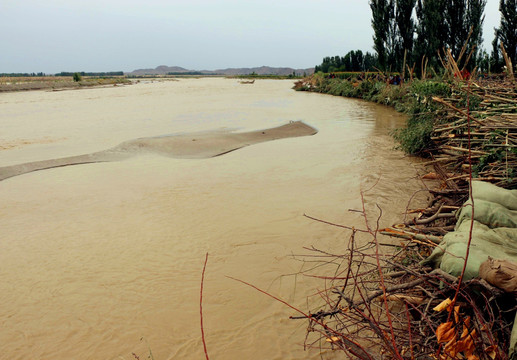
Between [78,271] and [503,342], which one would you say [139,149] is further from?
[503,342]

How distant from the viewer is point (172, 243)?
16.1 feet

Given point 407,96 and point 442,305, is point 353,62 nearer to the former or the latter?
point 407,96

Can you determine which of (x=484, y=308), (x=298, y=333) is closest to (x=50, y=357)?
(x=298, y=333)

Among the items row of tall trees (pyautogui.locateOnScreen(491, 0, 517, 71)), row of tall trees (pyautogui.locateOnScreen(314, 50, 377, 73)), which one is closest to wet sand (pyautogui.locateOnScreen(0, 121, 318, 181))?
row of tall trees (pyautogui.locateOnScreen(491, 0, 517, 71))

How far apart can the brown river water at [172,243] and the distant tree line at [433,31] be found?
13.0 m

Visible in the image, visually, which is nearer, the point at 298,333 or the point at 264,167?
the point at 298,333

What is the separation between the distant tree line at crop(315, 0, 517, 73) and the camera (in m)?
20.0

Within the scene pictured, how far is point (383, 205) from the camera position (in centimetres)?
589

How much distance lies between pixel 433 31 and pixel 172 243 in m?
23.6

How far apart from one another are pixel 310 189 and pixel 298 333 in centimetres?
394

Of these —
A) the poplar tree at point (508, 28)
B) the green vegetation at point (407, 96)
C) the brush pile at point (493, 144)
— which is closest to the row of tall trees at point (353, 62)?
the green vegetation at point (407, 96)

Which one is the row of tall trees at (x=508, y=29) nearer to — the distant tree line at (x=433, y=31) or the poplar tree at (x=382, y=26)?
the distant tree line at (x=433, y=31)

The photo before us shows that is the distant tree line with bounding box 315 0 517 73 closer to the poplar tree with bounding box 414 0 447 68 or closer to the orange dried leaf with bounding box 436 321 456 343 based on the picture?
the poplar tree with bounding box 414 0 447 68

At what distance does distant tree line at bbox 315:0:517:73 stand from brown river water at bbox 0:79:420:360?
42.6 ft
